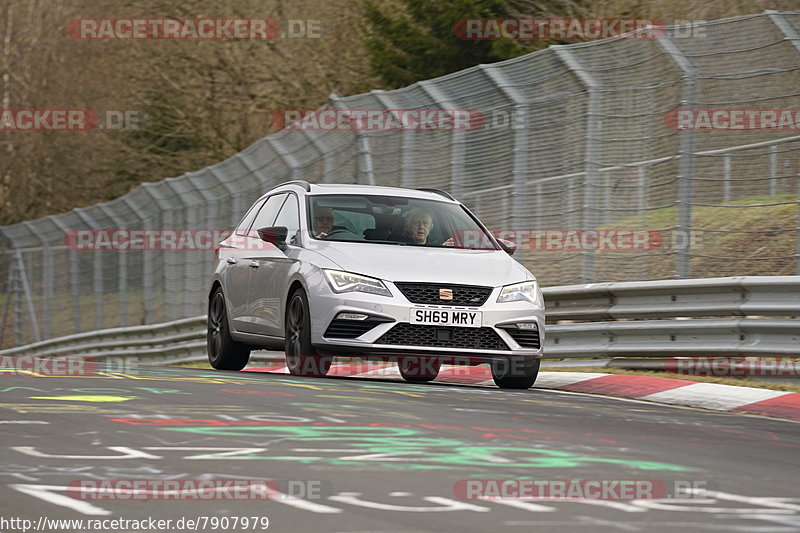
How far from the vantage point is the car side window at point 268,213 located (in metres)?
14.0

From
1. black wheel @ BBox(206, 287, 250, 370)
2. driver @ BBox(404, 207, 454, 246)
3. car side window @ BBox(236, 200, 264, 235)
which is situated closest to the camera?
driver @ BBox(404, 207, 454, 246)

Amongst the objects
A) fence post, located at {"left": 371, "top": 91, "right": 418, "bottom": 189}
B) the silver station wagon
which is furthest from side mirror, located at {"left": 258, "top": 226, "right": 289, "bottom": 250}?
fence post, located at {"left": 371, "top": 91, "right": 418, "bottom": 189}

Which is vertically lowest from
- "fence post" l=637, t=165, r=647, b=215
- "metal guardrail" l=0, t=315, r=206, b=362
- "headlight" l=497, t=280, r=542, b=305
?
"metal guardrail" l=0, t=315, r=206, b=362

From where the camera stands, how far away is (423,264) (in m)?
11.9

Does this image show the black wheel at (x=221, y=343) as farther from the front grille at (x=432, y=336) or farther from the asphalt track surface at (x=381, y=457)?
the asphalt track surface at (x=381, y=457)

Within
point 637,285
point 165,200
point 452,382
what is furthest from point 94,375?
point 165,200

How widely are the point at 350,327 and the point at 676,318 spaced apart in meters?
3.68

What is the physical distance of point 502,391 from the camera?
11680mm

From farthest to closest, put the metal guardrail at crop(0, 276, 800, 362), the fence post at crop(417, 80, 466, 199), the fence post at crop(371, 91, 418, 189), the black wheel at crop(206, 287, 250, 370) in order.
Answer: the fence post at crop(371, 91, 418, 189)
the fence post at crop(417, 80, 466, 199)
the black wheel at crop(206, 287, 250, 370)
the metal guardrail at crop(0, 276, 800, 362)

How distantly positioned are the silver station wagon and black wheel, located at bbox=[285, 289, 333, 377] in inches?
0.4

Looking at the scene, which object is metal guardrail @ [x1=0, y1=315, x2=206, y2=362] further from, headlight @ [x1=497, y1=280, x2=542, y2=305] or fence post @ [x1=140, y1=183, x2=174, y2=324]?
headlight @ [x1=497, y1=280, x2=542, y2=305]

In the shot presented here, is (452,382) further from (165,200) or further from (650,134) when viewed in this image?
(165,200)

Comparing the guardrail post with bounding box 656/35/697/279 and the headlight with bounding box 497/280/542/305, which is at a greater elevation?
the guardrail post with bounding box 656/35/697/279

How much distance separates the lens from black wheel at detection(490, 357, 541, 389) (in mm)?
12180
